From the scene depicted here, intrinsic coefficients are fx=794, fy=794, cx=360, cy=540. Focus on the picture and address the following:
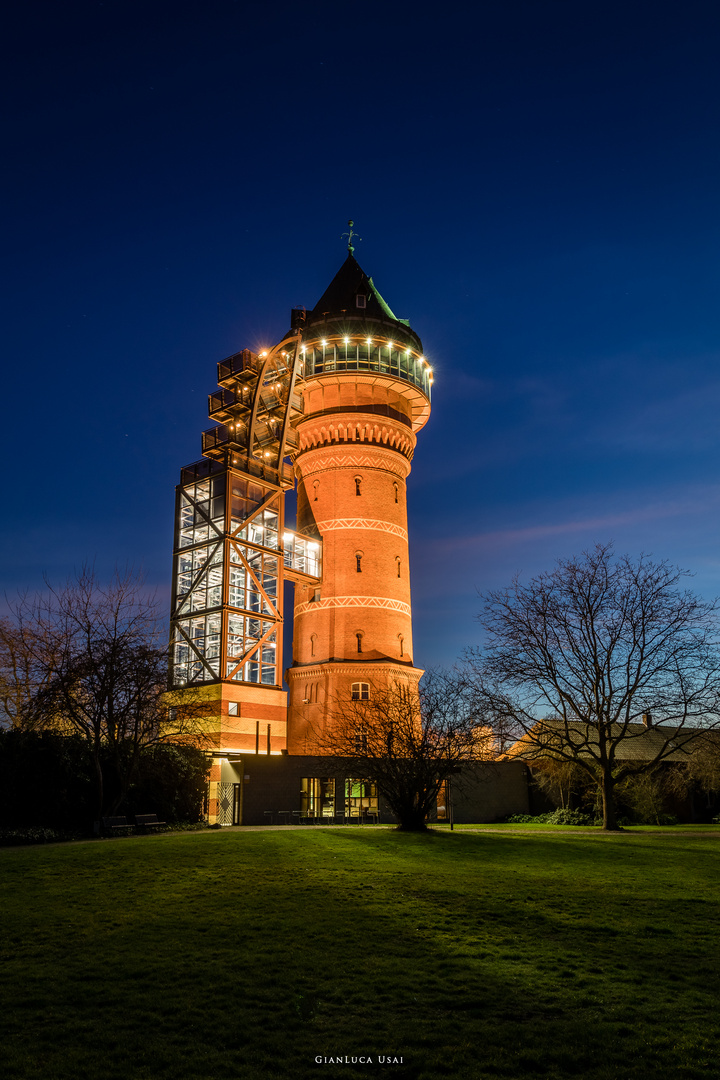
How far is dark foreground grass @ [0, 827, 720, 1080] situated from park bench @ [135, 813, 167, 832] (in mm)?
9440

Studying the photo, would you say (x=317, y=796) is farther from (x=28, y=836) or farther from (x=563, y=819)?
(x=28, y=836)

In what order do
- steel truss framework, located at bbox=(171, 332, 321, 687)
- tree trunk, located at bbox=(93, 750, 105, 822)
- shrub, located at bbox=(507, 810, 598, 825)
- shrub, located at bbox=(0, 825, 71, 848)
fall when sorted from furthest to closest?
1. steel truss framework, located at bbox=(171, 332, 321, 687)
2. shrub, located at bbox=(507, 810, 598, 825)
3. tree trunk, located at bbox=(93, 750, 105, 822)
4. shrub, located at bbox=(0, 825, 71, 848)

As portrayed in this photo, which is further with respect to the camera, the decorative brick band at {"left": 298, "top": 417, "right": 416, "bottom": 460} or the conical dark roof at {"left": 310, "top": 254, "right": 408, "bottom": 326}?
the conical dark roof at {"left": 310, "top": 254, "right": 408, "bottom": 326}

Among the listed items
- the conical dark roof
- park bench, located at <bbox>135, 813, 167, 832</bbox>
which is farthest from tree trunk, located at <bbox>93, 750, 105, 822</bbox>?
the conical dark roof

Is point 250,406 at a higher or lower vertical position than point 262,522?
higher

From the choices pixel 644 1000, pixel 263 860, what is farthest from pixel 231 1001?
pixel 263 860

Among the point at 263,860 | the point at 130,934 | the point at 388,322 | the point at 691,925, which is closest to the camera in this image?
the point at 130,934

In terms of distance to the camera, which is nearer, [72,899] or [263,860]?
[72,899]

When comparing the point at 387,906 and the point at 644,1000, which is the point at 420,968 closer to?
the point at 644,1000

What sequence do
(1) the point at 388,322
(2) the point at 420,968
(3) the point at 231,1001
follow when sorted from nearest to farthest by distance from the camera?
1. (3) the point at 231,1001
2. (2) the point at 420,968
3. (1) the point at 388,322

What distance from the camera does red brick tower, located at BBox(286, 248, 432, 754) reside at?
44969 millimetres

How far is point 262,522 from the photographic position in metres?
47.5

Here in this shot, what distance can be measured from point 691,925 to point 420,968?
4.93 metres

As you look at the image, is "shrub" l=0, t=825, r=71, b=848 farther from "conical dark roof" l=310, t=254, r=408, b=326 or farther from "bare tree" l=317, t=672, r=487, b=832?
"conical dark roof" l=310, t=254, r=408, b=326
